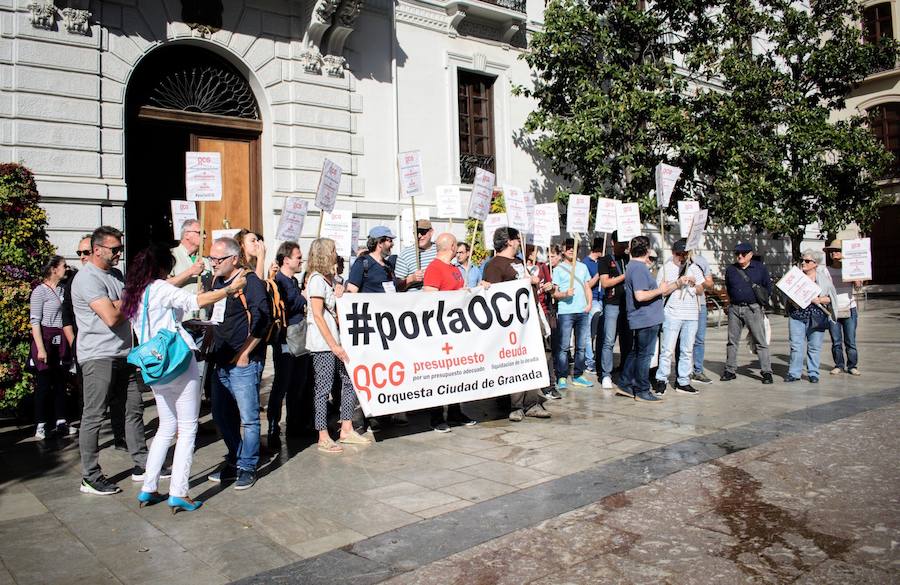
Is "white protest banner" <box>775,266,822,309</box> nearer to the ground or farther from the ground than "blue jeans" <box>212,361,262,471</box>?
farther from the ground

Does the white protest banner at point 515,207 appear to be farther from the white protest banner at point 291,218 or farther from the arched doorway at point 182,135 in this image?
the arched doorway at point 182,135

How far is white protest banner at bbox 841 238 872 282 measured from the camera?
1138cm

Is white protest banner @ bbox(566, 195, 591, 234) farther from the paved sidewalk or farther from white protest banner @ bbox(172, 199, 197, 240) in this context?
white protest banner @ bbox(172, 199, 197, 240)

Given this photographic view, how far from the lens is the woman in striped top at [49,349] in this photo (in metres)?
7.45

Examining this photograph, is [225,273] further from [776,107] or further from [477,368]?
[776,107]

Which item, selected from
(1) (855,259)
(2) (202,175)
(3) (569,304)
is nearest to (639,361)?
(3) (569,304)

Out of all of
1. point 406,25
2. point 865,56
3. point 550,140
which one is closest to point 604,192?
point 550,140

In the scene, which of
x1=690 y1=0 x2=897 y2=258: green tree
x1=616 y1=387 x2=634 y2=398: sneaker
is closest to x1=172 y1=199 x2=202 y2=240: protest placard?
x1=616 y1=387 x2=634 y2=398: sneaker

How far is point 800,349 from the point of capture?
9930mm

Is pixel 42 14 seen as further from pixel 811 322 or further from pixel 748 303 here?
pixel 811 322

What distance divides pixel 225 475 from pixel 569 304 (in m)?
5.22

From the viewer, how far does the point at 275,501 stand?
512cm

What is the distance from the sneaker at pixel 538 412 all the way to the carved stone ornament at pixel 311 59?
900 cm

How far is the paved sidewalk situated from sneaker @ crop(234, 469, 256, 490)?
0.25ft
